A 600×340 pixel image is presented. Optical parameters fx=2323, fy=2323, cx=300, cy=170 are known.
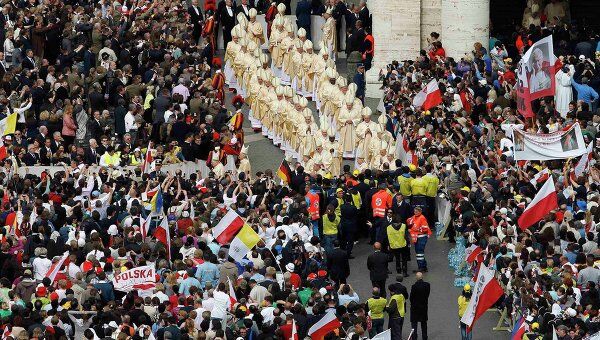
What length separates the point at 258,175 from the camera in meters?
43.5

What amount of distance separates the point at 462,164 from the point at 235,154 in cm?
538

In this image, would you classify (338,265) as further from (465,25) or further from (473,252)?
(465,25)

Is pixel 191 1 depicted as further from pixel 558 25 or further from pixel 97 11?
pixel 558 25

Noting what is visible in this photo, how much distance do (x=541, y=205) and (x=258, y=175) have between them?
7.08m

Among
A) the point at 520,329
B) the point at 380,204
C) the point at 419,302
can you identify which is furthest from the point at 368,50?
the point at 520,329

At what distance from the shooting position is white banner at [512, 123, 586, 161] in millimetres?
40844

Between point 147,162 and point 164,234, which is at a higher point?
point 164,234

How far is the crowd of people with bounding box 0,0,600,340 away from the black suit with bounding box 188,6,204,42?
0.21 feet

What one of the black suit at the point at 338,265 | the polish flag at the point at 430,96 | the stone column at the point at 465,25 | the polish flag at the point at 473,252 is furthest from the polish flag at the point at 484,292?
the stone column at the point at 465,25

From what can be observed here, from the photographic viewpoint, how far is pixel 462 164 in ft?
141

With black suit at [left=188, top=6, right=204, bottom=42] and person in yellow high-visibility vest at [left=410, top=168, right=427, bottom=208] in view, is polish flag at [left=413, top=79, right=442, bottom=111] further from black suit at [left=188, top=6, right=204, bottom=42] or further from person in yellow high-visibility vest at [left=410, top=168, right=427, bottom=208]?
black suit at [left=188, top=6, right=204, bottom=42]

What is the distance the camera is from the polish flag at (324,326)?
116 ft

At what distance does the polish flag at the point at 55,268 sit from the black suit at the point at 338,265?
15.4 ft

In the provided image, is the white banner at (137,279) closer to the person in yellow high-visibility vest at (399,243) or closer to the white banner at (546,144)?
the person in yellow high-visibility vest at (399,243)
